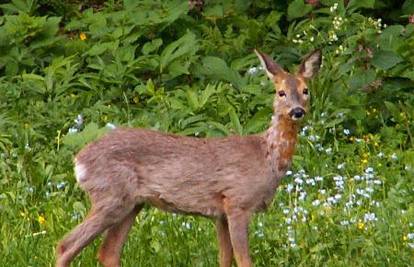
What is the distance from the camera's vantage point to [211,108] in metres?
11.4

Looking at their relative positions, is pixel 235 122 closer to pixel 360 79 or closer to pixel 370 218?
pixel 360 79

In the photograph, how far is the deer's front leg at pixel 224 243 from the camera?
8180 millimetres

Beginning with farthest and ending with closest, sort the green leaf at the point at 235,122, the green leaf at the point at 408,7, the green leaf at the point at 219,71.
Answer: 1. the green leaf at the point at 408,7
2. the green leaf at the point at 219,71
3. the green leaf at the point at 235,122

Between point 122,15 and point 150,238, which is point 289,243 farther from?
point 122,15

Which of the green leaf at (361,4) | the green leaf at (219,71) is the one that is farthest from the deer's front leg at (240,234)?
the green leaf at (361,4)

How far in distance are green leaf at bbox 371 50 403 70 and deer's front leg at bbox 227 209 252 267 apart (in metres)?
3.51

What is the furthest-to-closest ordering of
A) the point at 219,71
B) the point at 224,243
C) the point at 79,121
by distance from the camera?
the point at 219,71
the point at 79,121
the point at 224,243

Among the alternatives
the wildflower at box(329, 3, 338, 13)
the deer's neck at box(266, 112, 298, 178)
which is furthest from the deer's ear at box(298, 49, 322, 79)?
the wildflower at box(329, 3, 338, 13)

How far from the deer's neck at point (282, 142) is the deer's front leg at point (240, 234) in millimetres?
398

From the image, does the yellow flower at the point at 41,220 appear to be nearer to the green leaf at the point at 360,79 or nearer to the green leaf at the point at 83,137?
the green leaf at the point at 83,137

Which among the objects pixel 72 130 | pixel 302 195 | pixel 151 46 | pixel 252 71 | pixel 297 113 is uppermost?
pixel 297 113

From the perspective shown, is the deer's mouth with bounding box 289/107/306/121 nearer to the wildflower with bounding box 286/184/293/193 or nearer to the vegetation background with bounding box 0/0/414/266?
the vegetation background with bounding box 0/0/414/266

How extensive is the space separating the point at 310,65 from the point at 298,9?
15.3ft

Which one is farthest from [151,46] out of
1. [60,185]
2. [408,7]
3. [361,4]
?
[60,185]
